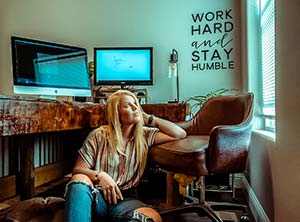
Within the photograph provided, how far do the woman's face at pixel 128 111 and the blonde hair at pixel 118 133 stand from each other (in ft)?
0.07

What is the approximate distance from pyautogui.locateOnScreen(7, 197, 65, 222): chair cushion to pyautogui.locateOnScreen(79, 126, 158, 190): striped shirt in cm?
28

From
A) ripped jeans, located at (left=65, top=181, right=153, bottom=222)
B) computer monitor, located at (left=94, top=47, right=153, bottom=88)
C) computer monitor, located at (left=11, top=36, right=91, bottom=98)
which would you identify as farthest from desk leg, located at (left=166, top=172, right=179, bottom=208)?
computer monitor, located at (left=94, top=47, right=153, bottom=88)

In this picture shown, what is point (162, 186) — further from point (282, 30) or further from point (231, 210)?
point (282, 30)

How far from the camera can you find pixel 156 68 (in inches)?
154

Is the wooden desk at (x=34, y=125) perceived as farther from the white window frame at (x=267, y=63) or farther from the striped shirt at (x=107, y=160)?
the white window frame at (x=267, y=63)

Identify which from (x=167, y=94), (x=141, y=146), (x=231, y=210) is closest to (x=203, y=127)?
(x=231, y=210)

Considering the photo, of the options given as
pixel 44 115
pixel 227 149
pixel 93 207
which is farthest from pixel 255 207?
pixel 44 115

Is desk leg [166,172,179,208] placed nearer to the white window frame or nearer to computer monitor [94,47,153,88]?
the white window frame

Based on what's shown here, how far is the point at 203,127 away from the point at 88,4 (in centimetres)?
222

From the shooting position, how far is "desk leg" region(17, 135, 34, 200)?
7.91 ft

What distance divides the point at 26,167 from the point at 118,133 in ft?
2.83

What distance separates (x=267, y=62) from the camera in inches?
111

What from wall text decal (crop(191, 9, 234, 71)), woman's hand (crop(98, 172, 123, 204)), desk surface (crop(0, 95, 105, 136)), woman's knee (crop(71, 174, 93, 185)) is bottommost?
woman's hand (crop(98, 172, 123, 204))

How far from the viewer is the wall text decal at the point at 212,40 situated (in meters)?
3.80
